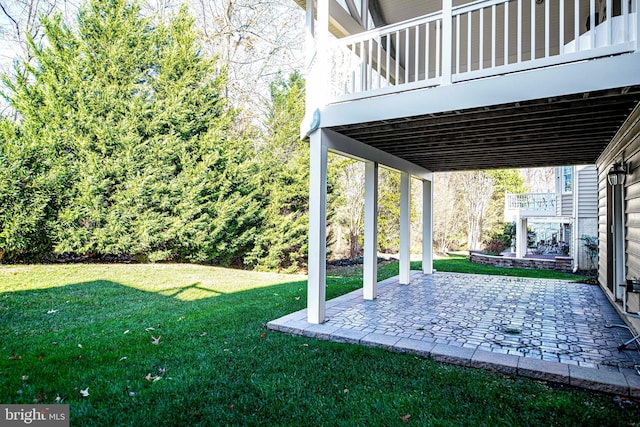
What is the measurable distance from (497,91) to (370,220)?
271 centimetres

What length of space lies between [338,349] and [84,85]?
8.68 metres

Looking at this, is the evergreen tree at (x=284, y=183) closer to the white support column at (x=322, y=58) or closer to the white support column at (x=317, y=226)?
the white support column at (x=317, y=226)

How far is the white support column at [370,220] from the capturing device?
601cm

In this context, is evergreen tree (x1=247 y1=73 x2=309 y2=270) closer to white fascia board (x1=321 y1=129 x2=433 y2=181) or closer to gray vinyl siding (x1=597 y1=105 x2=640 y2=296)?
white fascia board (x1=321 y1=129 x2=433 y2=181)

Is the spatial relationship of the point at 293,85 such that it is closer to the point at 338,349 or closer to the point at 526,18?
the point at 526,18

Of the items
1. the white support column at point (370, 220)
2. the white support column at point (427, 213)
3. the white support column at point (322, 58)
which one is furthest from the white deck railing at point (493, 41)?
the white support column at point (427, 213)

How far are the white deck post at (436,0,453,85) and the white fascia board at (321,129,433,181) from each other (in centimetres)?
158

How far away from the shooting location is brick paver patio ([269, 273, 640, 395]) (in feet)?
11.4

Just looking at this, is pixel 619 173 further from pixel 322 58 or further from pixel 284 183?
pixel 284 183

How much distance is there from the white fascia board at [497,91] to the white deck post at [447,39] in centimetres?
16

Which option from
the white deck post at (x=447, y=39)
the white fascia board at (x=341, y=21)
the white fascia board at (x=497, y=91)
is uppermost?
the white fascia board at (x=341, y=21)

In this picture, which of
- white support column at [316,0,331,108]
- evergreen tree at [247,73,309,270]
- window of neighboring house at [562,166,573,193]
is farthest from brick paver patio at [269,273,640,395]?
window of neighboring house at [562,166,573,193]

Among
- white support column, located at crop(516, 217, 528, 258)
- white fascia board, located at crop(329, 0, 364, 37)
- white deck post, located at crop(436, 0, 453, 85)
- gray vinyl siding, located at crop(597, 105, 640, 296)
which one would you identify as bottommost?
white support column, located at crop(516, 217, 528, 258)

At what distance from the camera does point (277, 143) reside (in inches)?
472
